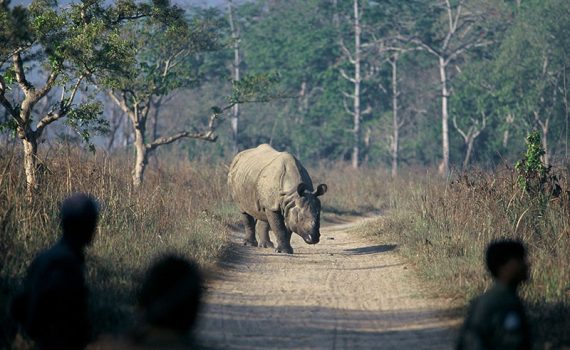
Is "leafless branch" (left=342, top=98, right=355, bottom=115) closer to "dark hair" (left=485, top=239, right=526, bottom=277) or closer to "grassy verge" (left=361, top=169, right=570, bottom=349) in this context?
"grassy verge" (left=361, top=169, right=570, bottom=349)

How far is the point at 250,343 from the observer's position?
8.09 meters

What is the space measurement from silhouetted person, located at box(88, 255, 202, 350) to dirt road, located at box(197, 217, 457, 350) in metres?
3.70

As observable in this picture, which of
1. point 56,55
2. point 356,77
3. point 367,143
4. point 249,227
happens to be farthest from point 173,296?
point 367,143

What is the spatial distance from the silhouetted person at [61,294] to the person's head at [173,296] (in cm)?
106

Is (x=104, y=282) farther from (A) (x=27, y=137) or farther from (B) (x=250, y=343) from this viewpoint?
(A) (x=27, y=137)

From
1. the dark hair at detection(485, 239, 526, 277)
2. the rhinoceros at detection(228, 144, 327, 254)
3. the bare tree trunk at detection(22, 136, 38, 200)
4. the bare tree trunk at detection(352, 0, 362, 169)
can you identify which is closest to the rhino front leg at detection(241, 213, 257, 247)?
the rhinoceros at detection(228, 144, 327, 254)

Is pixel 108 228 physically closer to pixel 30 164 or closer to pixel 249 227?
pixel 30 164

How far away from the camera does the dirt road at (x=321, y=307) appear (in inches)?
326

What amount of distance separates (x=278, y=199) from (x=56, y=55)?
13.4 feet

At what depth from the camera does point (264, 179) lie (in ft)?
52.1

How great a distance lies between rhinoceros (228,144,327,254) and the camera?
14.9 m

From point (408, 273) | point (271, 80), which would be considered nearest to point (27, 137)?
point (408, 273)

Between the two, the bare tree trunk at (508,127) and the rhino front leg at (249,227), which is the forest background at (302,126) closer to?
the bare tree trunk at (508,127)

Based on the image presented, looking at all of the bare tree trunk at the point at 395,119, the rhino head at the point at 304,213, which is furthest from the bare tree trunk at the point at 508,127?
the rhino head at the point at 304,213
